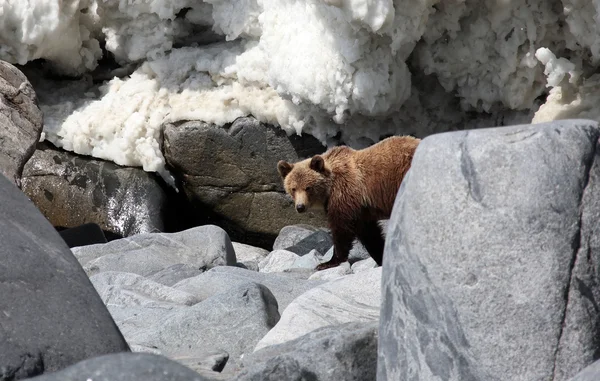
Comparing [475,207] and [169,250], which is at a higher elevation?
[475,207]

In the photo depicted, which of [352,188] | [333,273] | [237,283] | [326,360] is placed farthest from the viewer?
[352,188]

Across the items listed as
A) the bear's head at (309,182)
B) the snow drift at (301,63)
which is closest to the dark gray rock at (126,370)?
the bear's head at (309,182)

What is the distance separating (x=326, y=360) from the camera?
3871 mm

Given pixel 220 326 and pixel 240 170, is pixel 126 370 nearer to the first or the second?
pixel 220 326

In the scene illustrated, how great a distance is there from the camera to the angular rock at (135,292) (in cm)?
626

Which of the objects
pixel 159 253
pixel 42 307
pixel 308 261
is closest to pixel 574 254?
pixel 42 307

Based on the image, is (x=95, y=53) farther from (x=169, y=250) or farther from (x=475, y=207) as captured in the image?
(x=475, y=207)

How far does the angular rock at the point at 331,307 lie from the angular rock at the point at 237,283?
112 cm

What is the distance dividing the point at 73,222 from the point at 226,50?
2391 millimetres

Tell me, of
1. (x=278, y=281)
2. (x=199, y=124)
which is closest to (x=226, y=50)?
(x=199, y=124)

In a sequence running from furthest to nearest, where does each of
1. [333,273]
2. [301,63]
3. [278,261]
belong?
[301,63], [278,261], [333,273]

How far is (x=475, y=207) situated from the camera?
3428mm

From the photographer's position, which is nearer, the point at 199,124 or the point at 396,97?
the point at 396,97

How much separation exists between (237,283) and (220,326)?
1374mm
